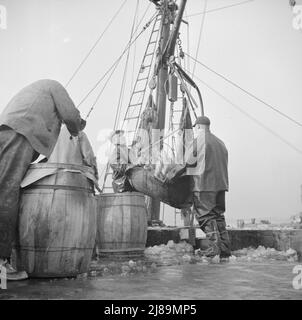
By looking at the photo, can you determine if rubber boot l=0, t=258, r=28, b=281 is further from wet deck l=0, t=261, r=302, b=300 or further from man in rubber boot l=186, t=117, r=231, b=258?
man in rubber boot l=186, t=117, r=231, b=258

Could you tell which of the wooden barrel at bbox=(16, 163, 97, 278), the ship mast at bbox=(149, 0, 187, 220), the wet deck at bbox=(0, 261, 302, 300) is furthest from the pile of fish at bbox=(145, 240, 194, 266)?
the ship mast at bbox=(149, 0, 187, 220)

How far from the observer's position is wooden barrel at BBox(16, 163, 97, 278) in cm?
281

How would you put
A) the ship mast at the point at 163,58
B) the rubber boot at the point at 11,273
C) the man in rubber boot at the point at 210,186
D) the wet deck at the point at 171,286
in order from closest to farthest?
the wet deck at the point at 171,286
the rubber boot at the point at 11,273
the man in rubber boot at the point at 210,186
the ship mast at the point at 163,58

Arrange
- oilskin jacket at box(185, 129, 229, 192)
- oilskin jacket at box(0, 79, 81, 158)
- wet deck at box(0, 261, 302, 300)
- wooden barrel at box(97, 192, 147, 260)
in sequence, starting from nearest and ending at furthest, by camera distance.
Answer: wet deck at box(0, 261, 302, 300)
oilskin jacket at box(0, 79, 81, 158)
wooden barrel at box(97, 192, 147, 260)
oilskin jacket at box(185, 129, 229, 192)

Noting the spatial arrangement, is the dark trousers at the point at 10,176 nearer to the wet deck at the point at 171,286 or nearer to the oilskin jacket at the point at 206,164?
the wet deck at the point at 171,286

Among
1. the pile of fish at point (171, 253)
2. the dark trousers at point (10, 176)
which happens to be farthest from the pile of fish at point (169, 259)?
the dark trousers at point (10, 176)

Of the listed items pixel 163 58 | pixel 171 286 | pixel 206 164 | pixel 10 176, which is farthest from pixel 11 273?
pixel 163 58

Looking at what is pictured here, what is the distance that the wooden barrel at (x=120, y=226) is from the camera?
14.6 ft

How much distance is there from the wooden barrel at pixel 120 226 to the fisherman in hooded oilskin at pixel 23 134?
1.40m

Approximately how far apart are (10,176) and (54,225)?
0.54 meters

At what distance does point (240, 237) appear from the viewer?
5922 millimetres

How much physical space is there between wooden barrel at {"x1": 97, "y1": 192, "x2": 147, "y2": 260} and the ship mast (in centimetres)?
336

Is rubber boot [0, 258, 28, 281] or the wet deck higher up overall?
rubber boot [0, 258, 28, 281]
